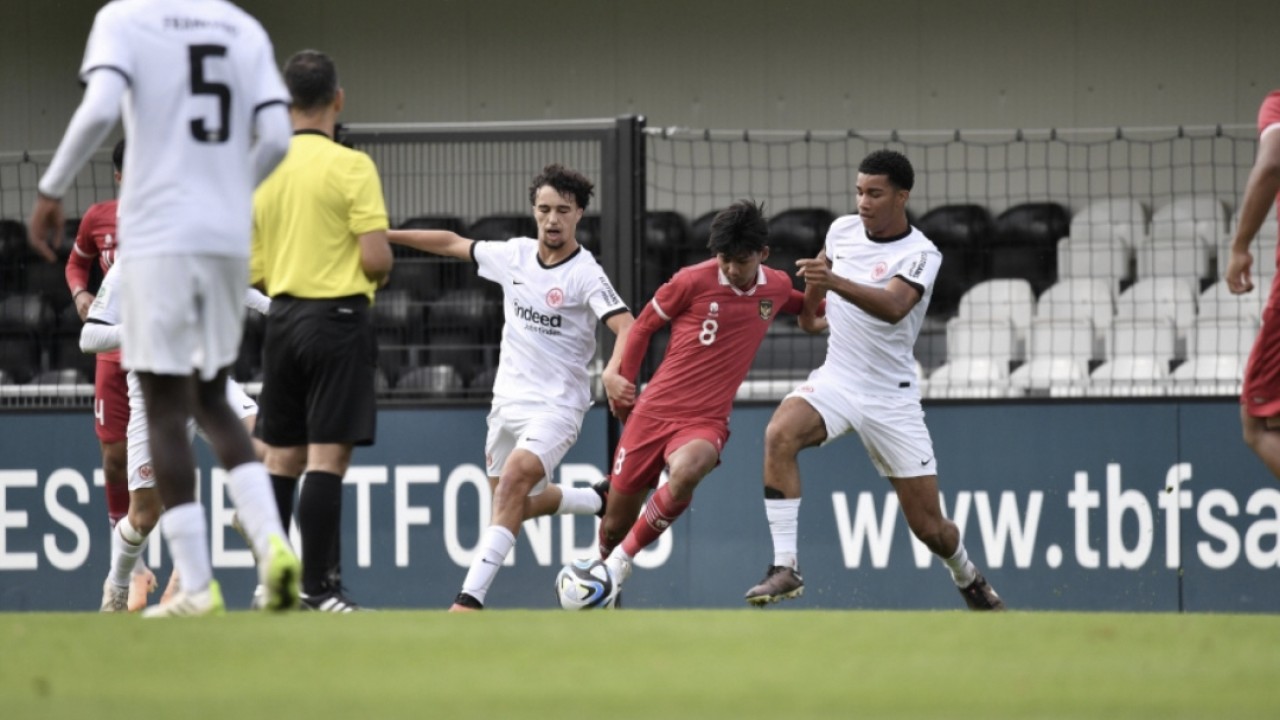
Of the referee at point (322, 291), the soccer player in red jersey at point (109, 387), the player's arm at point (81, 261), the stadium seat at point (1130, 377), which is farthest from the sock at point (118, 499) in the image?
the stadium seat at point (1130, 377)

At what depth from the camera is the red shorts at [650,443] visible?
923 cm

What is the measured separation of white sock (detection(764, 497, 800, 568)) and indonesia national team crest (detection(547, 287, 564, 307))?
1350 millimetres

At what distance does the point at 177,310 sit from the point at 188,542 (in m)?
0.70

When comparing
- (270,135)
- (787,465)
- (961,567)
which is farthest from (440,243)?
(270,135)

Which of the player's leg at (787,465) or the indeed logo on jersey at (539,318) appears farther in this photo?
the indeed logo on jersey at (539,318)

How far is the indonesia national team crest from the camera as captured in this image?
9.14m

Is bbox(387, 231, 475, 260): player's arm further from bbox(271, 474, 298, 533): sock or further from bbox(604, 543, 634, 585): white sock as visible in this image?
bbox(271, 474, 298, 533): sock

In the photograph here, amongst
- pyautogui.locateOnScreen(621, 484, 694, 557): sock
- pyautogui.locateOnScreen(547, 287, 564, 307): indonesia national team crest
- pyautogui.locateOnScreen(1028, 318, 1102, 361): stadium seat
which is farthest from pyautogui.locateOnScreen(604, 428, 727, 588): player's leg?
pyautogui.locateOnScreen(1028, 318, 1102, 361): stadium seat

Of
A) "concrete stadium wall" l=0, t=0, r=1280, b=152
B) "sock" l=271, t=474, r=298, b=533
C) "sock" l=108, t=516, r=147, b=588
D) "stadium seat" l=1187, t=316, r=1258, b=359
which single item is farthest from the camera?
"concrete stadium wall" l=0, t=0, r=1280, b=152

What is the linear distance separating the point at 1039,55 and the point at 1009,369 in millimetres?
3899

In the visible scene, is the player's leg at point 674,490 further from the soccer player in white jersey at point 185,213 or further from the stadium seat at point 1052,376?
the stadium seat at point 1052,376

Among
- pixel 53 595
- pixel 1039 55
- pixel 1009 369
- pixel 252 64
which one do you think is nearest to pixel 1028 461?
pixel 1009 369

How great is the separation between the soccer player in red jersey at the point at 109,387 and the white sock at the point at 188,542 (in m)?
4.47

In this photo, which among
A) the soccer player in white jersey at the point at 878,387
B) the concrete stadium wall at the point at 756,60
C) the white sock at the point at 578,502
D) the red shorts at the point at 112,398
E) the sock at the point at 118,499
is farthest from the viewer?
the concrete stadium wall at the point at 756,60
